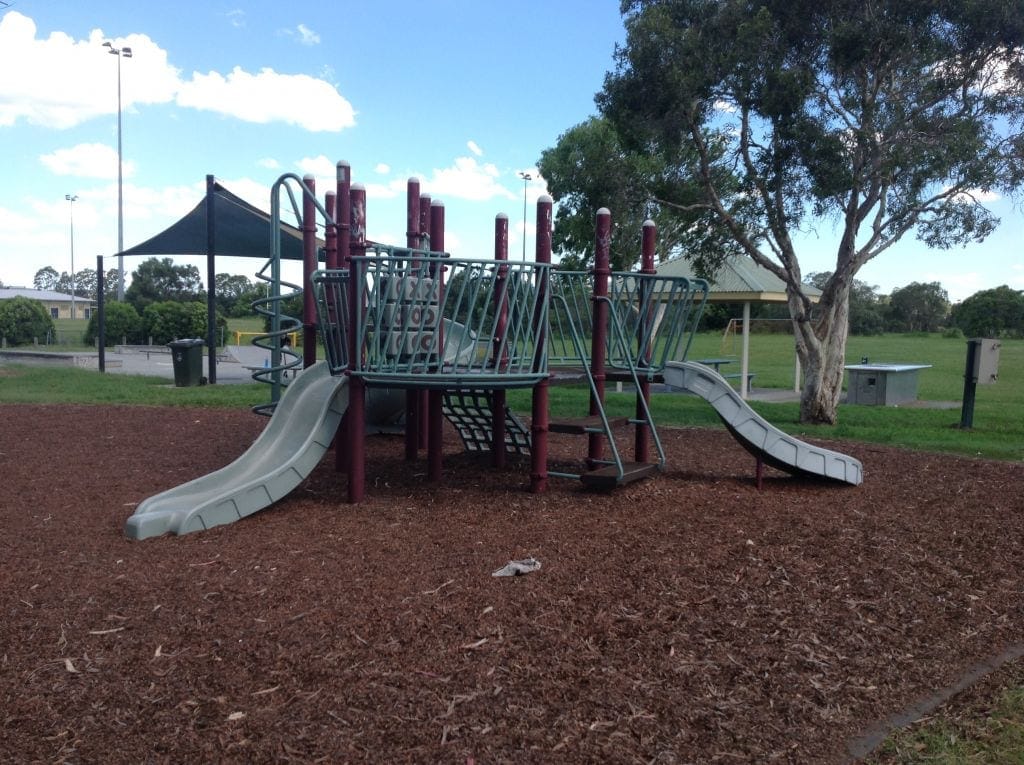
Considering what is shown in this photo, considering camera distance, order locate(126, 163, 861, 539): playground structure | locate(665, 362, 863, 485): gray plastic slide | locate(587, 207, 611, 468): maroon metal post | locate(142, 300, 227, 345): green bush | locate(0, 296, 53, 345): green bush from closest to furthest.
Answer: locate(126, 163, 861, 539): playground structure
locate(587, 207, 611, 468): maroon metal post
locate(665, 362, 863, 485): gray plastic slide
locate(142, 300, 227, 345): green bush
locate(0, 296, 53, 345): green bush

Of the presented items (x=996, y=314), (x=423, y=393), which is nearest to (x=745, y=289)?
(x=423, y=393)

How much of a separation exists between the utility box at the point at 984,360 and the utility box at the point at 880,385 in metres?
4.25

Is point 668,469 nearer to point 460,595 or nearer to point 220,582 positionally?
point 460,595

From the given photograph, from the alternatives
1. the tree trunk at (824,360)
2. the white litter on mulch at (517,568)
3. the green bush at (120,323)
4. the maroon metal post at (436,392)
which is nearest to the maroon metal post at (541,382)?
the maroon metal post at (436,392)

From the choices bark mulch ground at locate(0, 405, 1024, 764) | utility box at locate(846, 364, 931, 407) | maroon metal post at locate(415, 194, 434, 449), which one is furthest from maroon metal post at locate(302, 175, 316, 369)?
utility box at locate(846, 364, 931, 407)

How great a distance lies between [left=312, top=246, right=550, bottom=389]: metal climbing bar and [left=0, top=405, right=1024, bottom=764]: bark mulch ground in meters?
0.96

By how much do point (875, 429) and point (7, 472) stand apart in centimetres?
1048

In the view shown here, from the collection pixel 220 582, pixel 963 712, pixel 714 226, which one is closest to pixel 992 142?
pixel 714 226

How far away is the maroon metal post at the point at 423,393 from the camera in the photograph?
7.47 metres

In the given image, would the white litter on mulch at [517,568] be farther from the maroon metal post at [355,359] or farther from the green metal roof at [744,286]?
the green metal roof at [744,286]

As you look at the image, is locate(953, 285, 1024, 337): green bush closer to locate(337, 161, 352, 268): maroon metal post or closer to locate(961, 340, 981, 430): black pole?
locate(961, 340, 981, 430): black pole

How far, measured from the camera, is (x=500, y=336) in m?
7.33

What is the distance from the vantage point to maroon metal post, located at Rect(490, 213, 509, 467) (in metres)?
6.65

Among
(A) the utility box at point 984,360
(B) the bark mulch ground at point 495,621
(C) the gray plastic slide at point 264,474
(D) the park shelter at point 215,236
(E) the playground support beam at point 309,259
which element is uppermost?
(D) the park shelter at point 215,236
